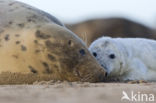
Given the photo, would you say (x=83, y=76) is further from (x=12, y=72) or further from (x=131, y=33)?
(x=131, y=33)

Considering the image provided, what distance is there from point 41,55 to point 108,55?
1.50 metres

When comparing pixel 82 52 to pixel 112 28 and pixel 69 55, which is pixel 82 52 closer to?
pixel 69 55

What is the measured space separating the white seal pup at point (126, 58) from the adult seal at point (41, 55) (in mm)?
989

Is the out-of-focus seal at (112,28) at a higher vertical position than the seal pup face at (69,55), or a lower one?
higher

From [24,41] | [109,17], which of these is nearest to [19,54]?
[24,41]

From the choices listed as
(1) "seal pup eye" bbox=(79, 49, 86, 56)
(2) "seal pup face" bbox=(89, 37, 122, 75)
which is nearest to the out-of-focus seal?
(2) "seal pup face" bbox=(89, 37, 122, 75)

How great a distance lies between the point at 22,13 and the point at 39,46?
63 centimetres

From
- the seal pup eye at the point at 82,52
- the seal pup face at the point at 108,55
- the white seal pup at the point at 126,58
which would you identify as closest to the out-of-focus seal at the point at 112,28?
the white seal pup at the point at 126,58

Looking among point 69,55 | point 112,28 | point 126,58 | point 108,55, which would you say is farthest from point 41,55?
point 112,28

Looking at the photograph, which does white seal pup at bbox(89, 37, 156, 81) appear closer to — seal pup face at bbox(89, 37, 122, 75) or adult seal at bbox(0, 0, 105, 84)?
seal pup face at bbox(89, 37, 122, 75)

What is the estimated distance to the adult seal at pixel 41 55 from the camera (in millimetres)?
3918

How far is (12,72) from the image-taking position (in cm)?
393

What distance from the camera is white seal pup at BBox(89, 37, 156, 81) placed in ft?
16.9

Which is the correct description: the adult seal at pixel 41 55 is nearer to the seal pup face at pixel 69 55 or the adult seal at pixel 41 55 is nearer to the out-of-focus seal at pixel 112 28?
the seal pup face at pixel 69 55
